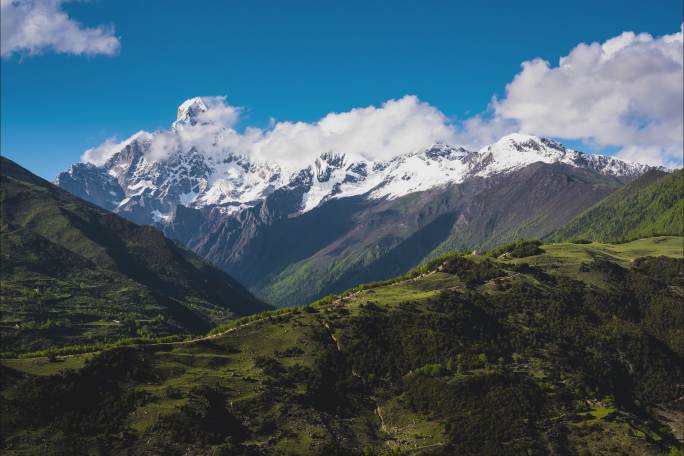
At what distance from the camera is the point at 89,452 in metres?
197

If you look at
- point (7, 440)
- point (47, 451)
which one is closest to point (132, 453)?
point (47, 451)

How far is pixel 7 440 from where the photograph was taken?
198250 millimetres

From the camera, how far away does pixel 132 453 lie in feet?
653

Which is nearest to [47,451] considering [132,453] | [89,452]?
[89,452]

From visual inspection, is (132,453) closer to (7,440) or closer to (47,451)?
(47,451)

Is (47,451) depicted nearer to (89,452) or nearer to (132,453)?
(89,452)

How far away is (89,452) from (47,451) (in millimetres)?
12070

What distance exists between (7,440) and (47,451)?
570 inches

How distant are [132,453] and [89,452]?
12.6 m

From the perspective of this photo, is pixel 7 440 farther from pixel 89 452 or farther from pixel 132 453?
pixel 132 453

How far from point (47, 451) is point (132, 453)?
24700 mm

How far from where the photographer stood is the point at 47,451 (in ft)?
639

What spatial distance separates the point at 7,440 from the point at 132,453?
38.3m
